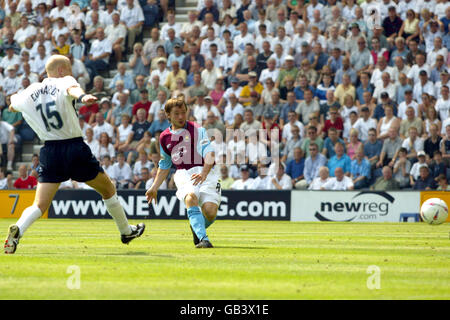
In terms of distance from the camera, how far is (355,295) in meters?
6.95

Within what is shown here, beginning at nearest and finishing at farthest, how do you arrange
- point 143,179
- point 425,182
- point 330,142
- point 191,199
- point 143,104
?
1. point 191,199
2. point 425,182
3. point 330,142
4. point 143,179
5. point 143,104

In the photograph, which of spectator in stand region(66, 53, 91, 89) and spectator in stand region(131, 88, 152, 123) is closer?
spectator in stand region(131, 88, 152, 123)

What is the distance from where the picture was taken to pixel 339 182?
74.1 feet

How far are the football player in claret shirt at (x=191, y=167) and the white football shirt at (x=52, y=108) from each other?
4.83 feet

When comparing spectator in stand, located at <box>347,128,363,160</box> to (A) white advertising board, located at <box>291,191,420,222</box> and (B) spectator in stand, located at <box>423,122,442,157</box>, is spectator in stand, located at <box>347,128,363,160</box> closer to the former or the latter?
(A) white advertising board, located at <box>291,191,420,222</box>

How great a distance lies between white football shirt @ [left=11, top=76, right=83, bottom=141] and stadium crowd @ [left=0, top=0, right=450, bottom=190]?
12.9m

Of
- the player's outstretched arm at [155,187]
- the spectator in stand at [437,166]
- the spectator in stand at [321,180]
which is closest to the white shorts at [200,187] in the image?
the player's outstretched arm at [155,187]

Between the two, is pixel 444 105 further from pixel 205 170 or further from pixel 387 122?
pixel 205 170

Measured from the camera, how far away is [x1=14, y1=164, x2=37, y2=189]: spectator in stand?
24.8 m

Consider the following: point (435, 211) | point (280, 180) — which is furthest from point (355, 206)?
point (435, 211)

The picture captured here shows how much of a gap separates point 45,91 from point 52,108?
0.23m

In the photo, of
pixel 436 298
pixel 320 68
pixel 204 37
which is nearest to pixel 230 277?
pixel 436 298

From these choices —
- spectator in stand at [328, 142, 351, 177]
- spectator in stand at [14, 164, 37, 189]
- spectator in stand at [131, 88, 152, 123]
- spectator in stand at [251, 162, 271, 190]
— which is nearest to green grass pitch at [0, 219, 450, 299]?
spectator in stand at [328, 142, 351, 177]

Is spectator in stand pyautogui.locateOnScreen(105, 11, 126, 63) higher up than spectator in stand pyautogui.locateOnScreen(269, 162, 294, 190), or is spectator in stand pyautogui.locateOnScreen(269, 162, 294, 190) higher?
spectator in stand pyautogui.locateOnScreen(105, 11, 126, 63)
